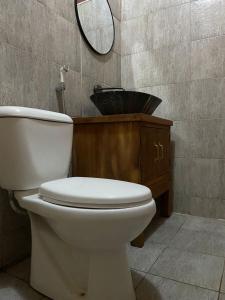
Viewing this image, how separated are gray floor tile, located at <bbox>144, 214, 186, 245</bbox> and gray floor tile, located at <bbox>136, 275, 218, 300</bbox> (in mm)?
360

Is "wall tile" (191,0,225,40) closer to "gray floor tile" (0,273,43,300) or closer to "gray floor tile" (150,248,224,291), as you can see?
"gray floor tile" (150,248,224,291)

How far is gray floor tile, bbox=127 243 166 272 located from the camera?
41.9 inches

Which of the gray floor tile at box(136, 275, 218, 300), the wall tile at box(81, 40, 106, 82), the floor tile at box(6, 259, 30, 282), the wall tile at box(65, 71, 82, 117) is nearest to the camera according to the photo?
the gray floor tile at box(136, 275, 218, 300)

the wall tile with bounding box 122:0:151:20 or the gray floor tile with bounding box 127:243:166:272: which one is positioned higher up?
the wall tile with bounding box 122:0:151:20

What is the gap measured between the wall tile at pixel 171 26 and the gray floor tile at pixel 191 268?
53.9 inches

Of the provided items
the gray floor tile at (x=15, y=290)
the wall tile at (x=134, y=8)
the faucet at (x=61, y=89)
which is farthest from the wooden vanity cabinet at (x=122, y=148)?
the wall tile at (x=134, y=8)

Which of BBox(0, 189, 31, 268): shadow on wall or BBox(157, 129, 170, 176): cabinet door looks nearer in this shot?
BBox(0, 189, 31, 268): shadow on wall

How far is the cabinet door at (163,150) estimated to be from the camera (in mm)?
1442

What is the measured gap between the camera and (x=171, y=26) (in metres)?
1.69

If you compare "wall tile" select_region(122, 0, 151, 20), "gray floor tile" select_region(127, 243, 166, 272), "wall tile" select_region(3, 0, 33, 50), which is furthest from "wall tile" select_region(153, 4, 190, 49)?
"gray floor tile" select_region(127, 243, 166, 272)

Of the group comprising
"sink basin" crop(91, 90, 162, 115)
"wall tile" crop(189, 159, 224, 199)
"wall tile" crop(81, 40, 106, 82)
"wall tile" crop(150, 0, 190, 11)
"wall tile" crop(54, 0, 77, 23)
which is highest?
"wall tile" crop(150, 0, 190, 11)

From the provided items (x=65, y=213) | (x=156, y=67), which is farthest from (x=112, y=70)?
(x=65, y=213)

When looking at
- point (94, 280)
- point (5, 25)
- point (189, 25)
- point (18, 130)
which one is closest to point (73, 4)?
point (5, 25)

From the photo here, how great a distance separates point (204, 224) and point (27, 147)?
3.97ft
